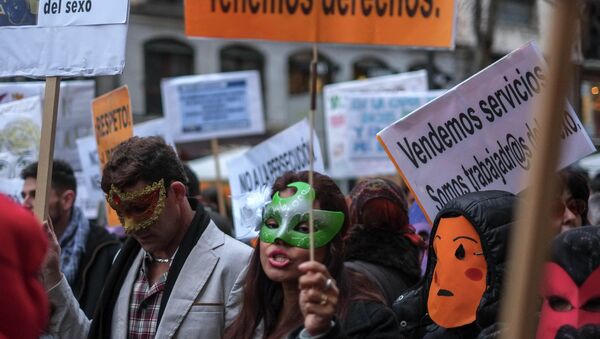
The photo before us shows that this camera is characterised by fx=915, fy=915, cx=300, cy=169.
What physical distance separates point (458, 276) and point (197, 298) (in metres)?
0.91

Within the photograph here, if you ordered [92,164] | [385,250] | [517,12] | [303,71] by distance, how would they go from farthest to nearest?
1. [517,12]
2. [303,71]
3. [92,164]
4. [385,250]

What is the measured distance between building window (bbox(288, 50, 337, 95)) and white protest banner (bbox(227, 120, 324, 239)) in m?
21.8

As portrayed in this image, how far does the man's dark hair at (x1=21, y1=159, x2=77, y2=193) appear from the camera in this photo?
5059 mm

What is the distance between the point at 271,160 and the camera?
5.86 metres

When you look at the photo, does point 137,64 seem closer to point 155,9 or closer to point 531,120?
point 155,9

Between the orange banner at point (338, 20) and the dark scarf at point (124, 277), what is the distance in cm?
130

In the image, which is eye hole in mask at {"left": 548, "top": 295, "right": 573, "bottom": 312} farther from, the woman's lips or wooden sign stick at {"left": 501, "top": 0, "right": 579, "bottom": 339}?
wooden sign stick at {"left": 501, "top": 0, "right": 579, "bottom": 339}

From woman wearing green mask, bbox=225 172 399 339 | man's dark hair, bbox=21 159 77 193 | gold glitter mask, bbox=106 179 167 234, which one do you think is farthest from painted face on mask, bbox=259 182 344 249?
man's dark hair, bbox=21 159 77 193

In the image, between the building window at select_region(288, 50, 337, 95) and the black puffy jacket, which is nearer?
the black puffy jacket

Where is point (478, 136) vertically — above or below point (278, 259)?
above

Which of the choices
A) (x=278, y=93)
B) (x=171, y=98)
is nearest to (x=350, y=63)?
(x=278, y=93)

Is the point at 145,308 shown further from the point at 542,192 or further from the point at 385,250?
the point at 542,192

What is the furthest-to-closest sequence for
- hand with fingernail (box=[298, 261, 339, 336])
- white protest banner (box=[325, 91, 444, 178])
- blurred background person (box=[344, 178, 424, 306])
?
white protest banner (box=[325, 91, 444, 178]) → blurred background person (box=[344, 178, 424, 306]) → hand with fingernail (box=[298, 261, 339, 336])

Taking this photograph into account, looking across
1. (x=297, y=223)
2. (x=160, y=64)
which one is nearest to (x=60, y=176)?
(x=297, y=223)
